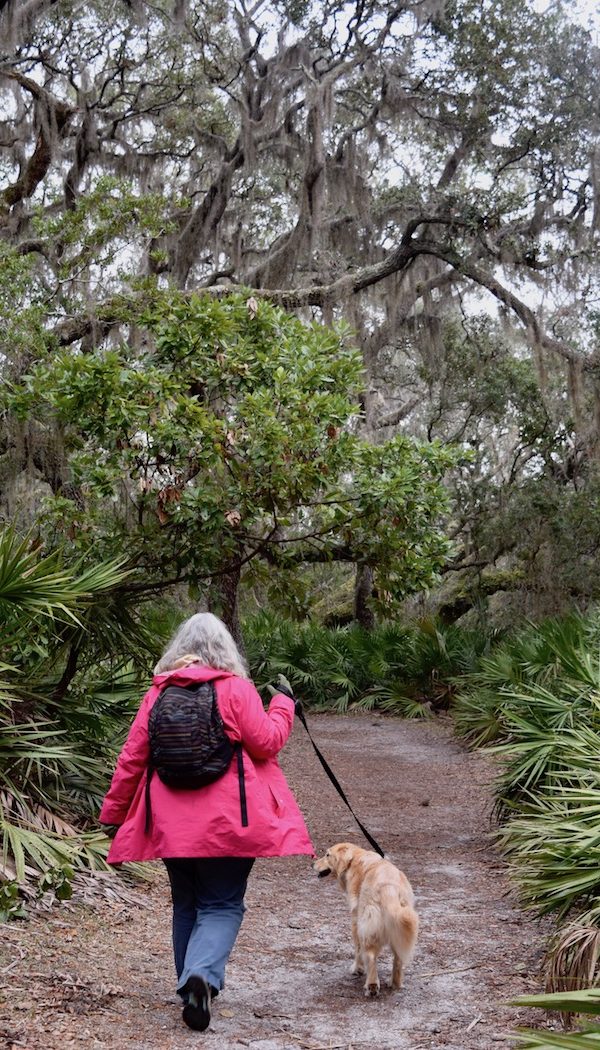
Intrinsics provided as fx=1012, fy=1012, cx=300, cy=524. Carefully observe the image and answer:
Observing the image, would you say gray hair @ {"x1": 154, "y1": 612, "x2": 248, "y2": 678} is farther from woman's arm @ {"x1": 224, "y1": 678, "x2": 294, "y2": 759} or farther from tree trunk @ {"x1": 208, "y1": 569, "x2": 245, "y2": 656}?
tree trunk @ {"x1": 208, "y1": 569, "x2": 245, "y2": 656}

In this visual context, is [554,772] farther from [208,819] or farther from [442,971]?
[208,819]

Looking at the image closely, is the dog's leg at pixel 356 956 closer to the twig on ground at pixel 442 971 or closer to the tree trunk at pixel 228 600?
the twig on ground at pixel 442 971

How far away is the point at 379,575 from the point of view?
965cm

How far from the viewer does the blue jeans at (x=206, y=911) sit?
4.00m

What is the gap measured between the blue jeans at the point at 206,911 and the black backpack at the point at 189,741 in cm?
32

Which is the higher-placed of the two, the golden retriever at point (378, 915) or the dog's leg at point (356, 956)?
the golden retriever at point (378, 915)

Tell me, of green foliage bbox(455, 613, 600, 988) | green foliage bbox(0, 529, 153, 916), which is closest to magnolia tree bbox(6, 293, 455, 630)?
green foliage bbox(0, 529, 153, 916)

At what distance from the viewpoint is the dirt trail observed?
13.0 feet

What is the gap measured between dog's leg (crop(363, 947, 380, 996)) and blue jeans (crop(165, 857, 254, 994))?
648 mm

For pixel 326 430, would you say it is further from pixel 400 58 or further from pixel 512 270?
pixel 400 58

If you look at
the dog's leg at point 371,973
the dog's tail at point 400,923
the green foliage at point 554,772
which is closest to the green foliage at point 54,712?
the dog's leg at point 371,973

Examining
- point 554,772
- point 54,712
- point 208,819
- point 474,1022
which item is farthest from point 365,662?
point 208,819

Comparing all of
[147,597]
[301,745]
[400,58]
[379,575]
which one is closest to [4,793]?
[147,597]

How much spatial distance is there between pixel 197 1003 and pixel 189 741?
3.28 ft
